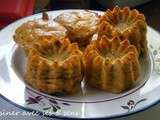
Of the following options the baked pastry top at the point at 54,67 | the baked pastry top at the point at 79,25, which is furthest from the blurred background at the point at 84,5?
the baked pastry top at the point at 54,67

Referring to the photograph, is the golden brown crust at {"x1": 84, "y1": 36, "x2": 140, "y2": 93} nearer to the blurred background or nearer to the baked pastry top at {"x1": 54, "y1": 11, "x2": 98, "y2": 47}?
the baked pastry top at {"x1": 54, "y1": 11, "x2": 98, "y2": 47}

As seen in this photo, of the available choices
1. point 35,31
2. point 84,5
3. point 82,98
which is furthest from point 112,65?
point 84,5

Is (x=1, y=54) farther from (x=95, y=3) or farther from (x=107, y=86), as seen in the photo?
(x=95, y=3)

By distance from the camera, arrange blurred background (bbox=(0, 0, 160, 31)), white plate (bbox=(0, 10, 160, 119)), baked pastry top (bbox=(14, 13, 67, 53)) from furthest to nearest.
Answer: blurred background (bbox=(0, 0, 160, 31)), baked pastry top (bbox=(14, 13, 67, 53)), white plate (bbox=(0, 10, 160, 119))

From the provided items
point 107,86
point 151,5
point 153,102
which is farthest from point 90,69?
point 151,5

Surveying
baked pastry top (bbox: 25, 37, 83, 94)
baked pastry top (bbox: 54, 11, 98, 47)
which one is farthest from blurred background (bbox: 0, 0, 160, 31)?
baked pastry top (bbox: 25, 37, 83, 94)
